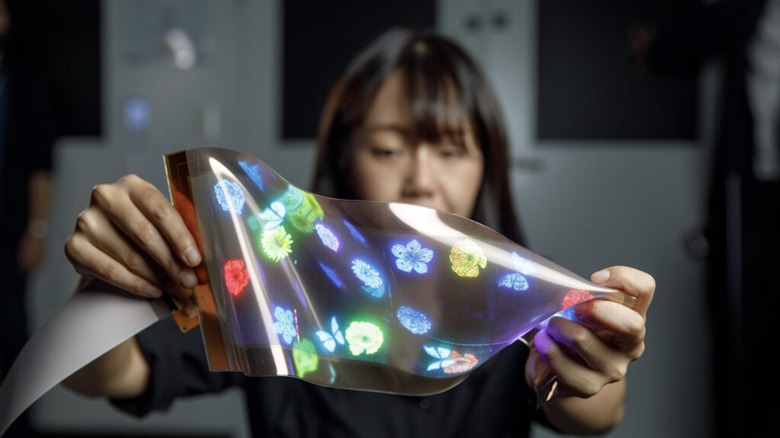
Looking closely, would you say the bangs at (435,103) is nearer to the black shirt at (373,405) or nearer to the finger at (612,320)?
the black shirt at (373,405)

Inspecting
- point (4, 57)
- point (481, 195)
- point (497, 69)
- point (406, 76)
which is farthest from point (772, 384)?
point (4, 57)

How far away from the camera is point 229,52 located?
2014 millimetres

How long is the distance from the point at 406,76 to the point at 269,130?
1286 mm

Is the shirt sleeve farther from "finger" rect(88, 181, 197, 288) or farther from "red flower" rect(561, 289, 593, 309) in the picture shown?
"red flower" rect(561, 289, 593, 309)

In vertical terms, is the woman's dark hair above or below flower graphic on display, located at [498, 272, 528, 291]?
above

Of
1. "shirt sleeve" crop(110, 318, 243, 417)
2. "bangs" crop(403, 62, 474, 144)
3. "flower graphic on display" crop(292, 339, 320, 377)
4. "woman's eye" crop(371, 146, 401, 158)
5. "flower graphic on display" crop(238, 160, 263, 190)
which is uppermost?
"bangs" crop(403, 62, 474, 144)

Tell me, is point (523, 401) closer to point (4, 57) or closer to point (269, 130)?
point (269, 130)

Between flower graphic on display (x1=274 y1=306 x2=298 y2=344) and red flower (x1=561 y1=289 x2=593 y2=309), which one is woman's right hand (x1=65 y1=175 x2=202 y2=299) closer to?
flower graphic on display (x1=274 y1=306 x2=298 y2=344)

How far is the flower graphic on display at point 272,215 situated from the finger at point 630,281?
0.65ft

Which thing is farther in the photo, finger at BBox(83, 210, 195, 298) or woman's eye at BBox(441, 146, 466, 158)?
woman's eye at BBox(441, 146, 466, 158)

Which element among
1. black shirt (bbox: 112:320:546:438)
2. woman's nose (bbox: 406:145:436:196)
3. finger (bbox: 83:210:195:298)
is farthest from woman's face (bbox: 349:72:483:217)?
finger (bbox: 83:210:195:298)

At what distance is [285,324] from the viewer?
446mm

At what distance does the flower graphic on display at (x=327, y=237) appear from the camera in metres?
0.43

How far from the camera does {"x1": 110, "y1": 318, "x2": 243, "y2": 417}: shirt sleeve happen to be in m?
0.69
